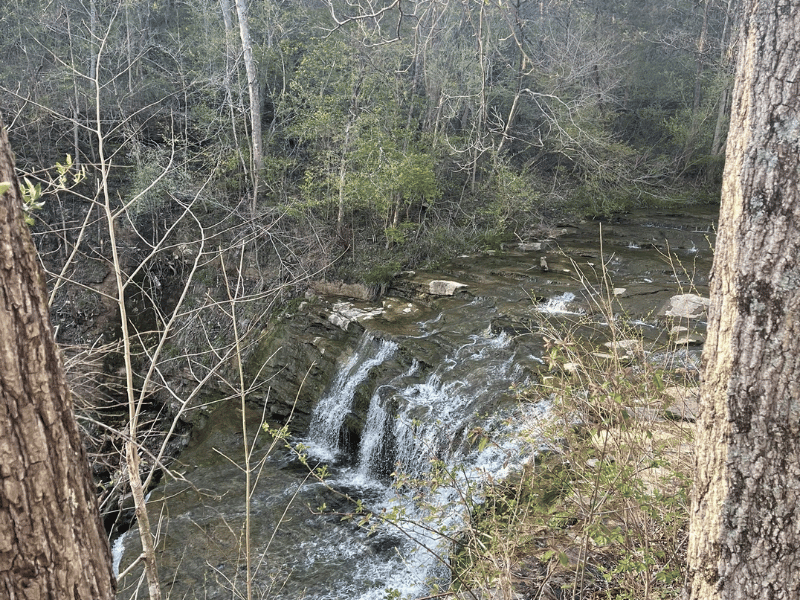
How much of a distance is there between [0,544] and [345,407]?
6462 millimetres

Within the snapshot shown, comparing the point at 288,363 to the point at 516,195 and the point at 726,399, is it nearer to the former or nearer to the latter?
the point at 516,195

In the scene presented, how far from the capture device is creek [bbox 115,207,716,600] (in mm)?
5027

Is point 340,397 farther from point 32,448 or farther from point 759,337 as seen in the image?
point 32,448

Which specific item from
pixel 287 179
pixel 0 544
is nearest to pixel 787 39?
pixel 0 544

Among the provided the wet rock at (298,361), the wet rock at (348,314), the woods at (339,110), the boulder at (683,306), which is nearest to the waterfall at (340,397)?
the wet rock at (298,361)

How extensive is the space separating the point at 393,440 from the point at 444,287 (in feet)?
10.9

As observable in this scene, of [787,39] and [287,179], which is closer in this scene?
[787,39]

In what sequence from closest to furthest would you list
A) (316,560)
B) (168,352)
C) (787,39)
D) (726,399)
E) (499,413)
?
1. (787,39)
2. (726,399)
3. (316,560)
4. (499,413)
5. (168,352)

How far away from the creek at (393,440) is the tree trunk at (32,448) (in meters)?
2.24

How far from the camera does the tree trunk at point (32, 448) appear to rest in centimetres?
115

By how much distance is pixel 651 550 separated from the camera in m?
2.84

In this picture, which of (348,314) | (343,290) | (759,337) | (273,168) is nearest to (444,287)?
(348,314)

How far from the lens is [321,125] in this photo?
10352 millimetres

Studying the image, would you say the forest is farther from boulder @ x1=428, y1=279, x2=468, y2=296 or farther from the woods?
boulder @ x1=428, y1=279, x2=468, y2=296
